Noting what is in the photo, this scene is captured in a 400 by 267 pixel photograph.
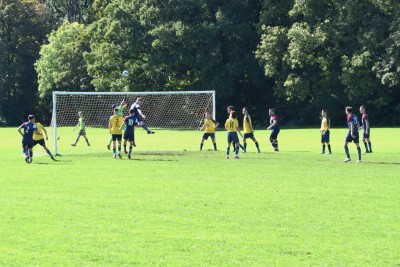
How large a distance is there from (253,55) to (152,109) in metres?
14.8

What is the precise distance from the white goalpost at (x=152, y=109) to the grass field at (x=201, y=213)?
2724 centimetres

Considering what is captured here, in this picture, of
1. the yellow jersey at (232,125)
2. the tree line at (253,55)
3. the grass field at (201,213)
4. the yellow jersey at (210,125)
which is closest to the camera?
the grass field at (201,213)

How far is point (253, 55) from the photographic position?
2746 inches

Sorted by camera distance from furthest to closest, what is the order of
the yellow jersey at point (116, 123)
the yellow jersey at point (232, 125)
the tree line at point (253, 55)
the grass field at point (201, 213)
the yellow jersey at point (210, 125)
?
the tree line at point (253, 55), the yellow jersey at point (210, 125), the yellow jersey at point (116, 123), the yellow jersey at point (232, 125), the grass field at point (201, 213)

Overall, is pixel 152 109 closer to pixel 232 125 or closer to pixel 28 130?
pixel 232 125

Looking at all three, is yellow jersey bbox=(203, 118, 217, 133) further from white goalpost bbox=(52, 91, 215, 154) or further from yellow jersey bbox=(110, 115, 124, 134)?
white goalpost bbox=(52, 91, 215, 154)

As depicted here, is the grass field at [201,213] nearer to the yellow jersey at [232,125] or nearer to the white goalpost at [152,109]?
the yellow jersey at [232,125]

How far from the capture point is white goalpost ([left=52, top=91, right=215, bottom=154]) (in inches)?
2189

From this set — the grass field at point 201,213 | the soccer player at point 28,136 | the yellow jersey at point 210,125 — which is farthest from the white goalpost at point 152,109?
the grass field at point 201,213

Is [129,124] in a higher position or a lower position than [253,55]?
Answer: lower

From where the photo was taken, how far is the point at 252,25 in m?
70.8

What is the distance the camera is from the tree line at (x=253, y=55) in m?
62.1

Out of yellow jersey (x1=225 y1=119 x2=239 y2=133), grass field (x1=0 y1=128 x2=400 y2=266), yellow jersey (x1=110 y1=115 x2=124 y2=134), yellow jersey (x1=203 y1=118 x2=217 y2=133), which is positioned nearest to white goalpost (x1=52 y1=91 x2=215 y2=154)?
yellow jersey (x1=203 y1=118 x2=217 y2=133)

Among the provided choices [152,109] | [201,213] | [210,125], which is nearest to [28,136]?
[210,125]
